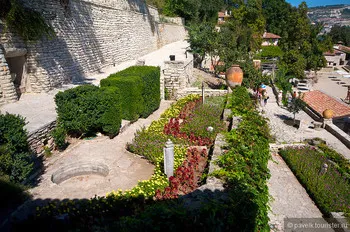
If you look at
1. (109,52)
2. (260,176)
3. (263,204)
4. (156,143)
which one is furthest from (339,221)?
(109,52)

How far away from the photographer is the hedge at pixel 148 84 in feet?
32.4

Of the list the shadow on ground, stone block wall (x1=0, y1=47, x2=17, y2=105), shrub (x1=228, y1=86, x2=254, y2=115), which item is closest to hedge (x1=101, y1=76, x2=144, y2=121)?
stone block wall (x1=0, y1=47, x2=17, y2=105)

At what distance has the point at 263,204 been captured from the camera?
12.5 ft

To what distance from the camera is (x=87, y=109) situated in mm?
7379

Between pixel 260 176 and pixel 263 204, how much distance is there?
919 mm

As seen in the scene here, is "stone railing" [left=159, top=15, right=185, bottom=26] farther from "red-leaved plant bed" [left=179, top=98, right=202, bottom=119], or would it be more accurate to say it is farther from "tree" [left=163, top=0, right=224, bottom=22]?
"red-leaved plant bed" [left=179, top=98, right=202, bottom=119]

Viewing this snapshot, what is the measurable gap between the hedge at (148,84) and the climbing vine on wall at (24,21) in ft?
11.6

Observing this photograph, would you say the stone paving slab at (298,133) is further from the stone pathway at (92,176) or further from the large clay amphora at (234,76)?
the stone pathway at (92,176)

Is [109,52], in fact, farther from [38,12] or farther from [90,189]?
[90,189]

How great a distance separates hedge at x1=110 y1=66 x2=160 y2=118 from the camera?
988cm

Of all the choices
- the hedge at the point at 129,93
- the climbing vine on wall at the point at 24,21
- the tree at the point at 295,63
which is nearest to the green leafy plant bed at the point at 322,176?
the hedge at the point at 129,93

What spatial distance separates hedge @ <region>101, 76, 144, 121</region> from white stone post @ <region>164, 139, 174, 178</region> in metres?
3.79

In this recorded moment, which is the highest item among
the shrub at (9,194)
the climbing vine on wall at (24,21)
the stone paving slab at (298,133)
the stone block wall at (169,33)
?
the climbing vine on wall at (24,21)

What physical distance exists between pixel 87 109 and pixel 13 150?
2.51 metres
